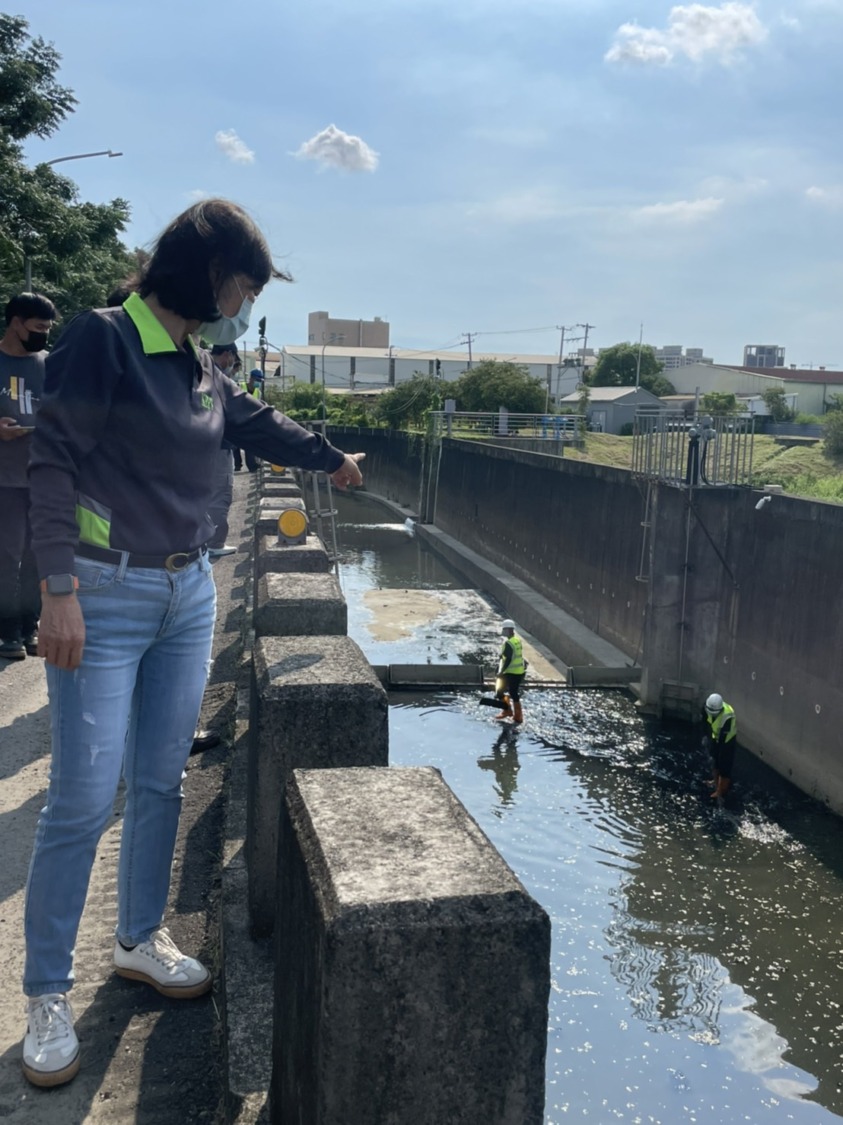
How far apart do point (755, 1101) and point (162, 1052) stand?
17.6 feet

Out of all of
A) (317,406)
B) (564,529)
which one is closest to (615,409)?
(317,406)

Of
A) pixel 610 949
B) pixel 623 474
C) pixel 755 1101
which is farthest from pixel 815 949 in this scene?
pixel 623 474

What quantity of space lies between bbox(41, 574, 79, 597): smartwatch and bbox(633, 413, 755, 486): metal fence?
42.5ft

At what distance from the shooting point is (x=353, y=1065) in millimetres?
1610

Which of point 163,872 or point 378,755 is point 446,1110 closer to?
point 378,755

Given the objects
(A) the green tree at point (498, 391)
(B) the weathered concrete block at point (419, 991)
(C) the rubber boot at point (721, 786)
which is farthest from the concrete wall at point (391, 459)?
(B) the weathered concrete block at point (419, 991)

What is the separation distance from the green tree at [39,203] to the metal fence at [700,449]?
9359 millimetres

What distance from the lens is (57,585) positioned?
238 centimetres

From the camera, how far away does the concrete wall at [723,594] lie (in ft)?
38.9

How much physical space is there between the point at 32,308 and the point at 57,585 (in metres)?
3.85

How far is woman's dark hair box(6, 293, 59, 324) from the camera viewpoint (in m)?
5.72

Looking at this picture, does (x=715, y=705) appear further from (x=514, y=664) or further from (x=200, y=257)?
(x=200, y=257)

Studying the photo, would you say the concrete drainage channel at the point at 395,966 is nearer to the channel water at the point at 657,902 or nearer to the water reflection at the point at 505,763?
the channel water at the point at 657,902

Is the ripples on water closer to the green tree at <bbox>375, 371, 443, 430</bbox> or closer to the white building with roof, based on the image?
the green tree at <bbox>375, 371, 443, 430</bbox>
